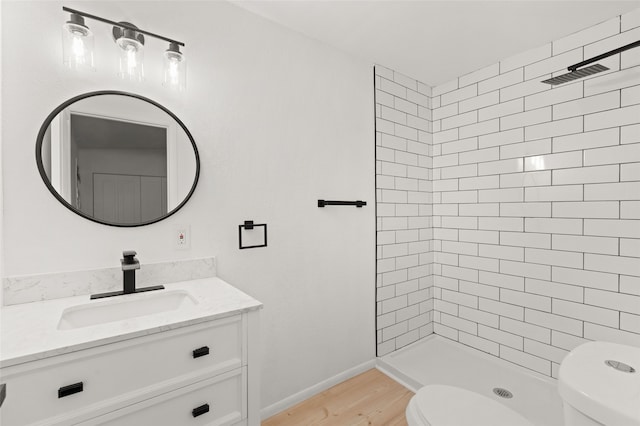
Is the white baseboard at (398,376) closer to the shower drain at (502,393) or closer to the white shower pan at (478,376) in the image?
the white shower pan at (478,376)

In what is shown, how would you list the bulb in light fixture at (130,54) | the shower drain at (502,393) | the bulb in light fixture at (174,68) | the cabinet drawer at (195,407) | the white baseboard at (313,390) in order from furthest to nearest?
the shower drain at (502,393) < the white baseboard at (313,390) < the bulb in light fixture at (174,68) < the bulb in light fixture at (130,54) < the cabinet drawer at (195,407)

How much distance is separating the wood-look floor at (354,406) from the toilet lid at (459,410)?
592 millimetres

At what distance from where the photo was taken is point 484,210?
2.46 m

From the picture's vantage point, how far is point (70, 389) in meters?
0.87

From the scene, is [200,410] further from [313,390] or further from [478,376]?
[478,376]

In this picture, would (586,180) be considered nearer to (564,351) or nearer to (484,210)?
(484,210)

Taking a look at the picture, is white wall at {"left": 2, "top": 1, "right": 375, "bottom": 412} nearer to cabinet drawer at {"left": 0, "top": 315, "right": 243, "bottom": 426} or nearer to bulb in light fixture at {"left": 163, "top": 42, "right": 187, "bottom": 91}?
bulb in light fixture at {"left": 163, "top": 42, "right": 187, "bottom": 91}

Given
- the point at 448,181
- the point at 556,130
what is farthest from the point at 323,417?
the point at 556,130

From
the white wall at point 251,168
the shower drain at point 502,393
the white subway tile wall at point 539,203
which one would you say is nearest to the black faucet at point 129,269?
the white wall at point 251,168

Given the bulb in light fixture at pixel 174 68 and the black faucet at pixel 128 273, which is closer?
the black faucet at pixel 128 273

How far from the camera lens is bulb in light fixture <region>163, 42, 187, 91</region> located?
1447mm

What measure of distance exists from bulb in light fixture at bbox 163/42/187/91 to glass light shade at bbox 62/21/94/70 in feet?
0.97

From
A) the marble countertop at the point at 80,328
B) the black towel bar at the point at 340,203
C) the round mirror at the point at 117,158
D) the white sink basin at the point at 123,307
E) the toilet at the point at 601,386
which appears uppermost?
the round mirror at the point at 117,158

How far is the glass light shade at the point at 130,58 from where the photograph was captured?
1328mm
